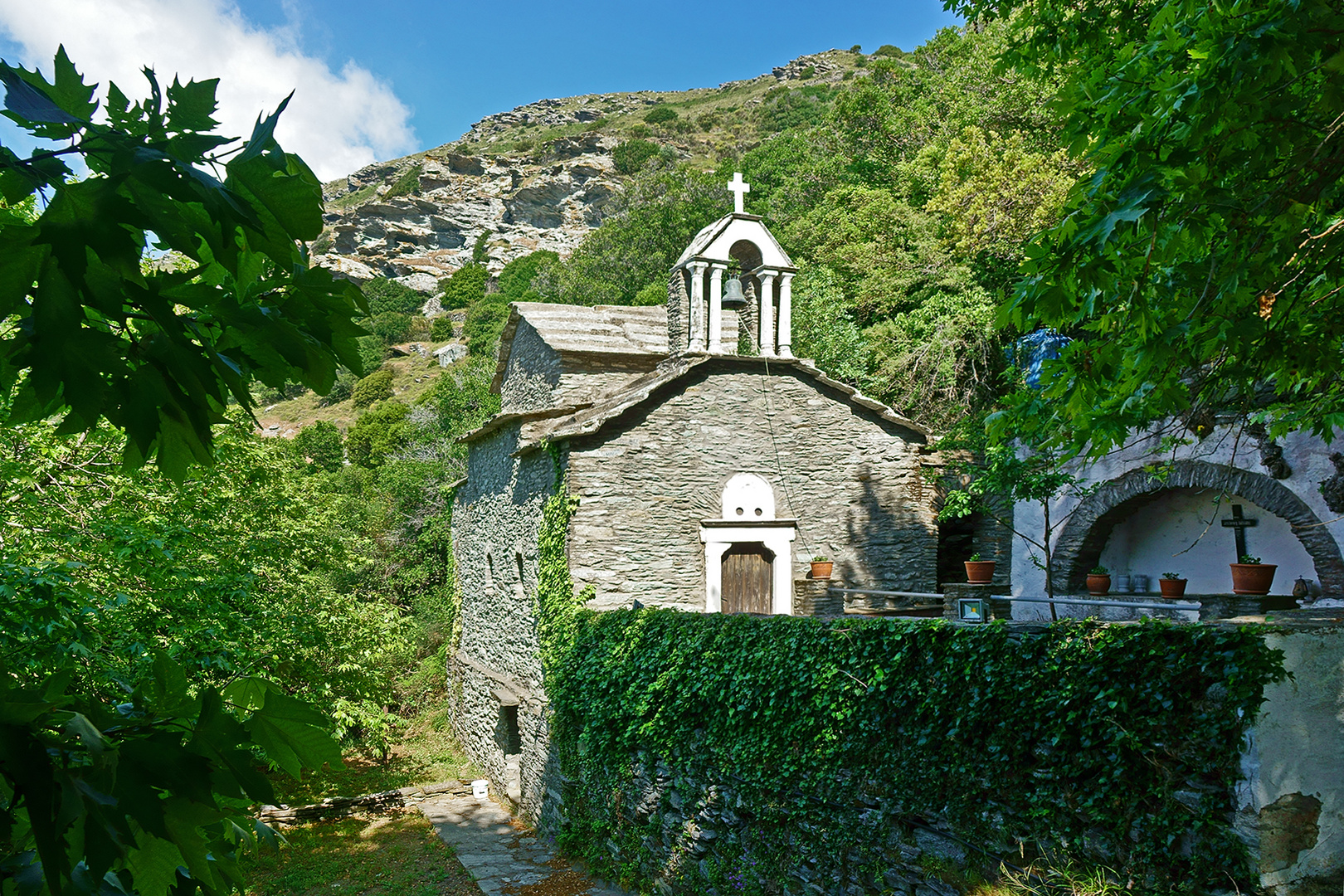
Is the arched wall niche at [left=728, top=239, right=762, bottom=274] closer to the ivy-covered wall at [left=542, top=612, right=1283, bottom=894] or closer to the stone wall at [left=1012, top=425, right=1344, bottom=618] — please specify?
the stone wall at [left=1012, top=425, right=1344, bottom=618]

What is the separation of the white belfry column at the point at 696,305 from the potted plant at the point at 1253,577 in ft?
22.3

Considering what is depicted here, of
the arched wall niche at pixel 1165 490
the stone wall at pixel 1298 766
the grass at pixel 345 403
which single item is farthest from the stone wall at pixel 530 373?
the grass at pixel 345 403

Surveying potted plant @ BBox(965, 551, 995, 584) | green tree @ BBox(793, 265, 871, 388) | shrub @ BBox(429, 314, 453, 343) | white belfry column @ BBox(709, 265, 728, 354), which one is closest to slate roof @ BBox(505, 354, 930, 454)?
white belfry column @ BBox(709, 265, 728, 354)

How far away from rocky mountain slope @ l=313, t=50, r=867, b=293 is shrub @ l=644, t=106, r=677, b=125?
18 centimetres

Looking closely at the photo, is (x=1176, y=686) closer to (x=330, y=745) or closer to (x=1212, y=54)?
(x=1212, y=54)

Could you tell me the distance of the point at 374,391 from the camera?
44281mm

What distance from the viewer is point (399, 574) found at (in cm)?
2352

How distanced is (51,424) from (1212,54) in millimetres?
11018

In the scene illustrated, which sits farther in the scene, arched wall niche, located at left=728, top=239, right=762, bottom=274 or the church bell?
arched wall niche, located at left=728, top=239, right=762, bottom=274

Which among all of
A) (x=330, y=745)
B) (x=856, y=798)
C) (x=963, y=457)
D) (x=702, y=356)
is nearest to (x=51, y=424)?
(x=702, y=356)

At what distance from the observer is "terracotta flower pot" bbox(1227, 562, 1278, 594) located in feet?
26.5

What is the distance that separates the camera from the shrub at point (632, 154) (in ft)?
212

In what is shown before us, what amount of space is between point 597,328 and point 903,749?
10096 mm

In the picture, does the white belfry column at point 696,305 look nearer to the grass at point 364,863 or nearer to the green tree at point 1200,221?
the green tree at point 1200,221
